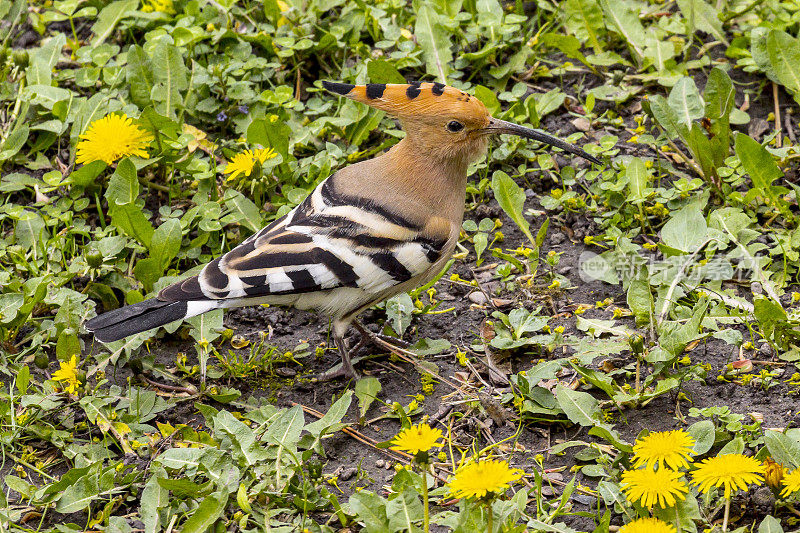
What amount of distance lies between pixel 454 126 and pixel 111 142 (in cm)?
168

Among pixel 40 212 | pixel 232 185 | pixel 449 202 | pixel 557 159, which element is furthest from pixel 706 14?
pixel 40 212

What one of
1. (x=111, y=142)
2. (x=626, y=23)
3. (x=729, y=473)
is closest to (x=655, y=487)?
(x=729, y=473)

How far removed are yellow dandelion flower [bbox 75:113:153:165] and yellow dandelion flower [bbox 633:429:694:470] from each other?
2.70m

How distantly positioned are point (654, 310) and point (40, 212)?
291 centimetres

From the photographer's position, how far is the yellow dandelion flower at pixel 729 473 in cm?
283

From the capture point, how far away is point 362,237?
373 cm

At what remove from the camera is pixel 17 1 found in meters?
5.45

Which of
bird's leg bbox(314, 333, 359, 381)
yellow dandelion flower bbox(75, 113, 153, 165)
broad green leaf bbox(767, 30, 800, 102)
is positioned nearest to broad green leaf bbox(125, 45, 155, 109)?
yellow dandelion flower bbox(75, 113, 153, 165)

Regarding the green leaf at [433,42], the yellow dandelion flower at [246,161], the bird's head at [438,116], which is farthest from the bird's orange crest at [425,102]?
the green leaf at [433,42]

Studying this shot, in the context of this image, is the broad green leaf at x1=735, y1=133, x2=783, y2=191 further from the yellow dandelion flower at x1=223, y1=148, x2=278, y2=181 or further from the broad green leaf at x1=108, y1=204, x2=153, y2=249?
the broad green leaf at x1=108, y1=204, x2=153, y2=249

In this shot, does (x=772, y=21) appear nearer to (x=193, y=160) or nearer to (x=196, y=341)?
(x=193, y=160)

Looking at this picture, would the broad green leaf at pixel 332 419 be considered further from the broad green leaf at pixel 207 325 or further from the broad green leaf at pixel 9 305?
the broad green leaf at pixel 9 305

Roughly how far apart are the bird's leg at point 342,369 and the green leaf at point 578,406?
Answer: 87 centimetres

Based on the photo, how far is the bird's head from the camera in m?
3.80
